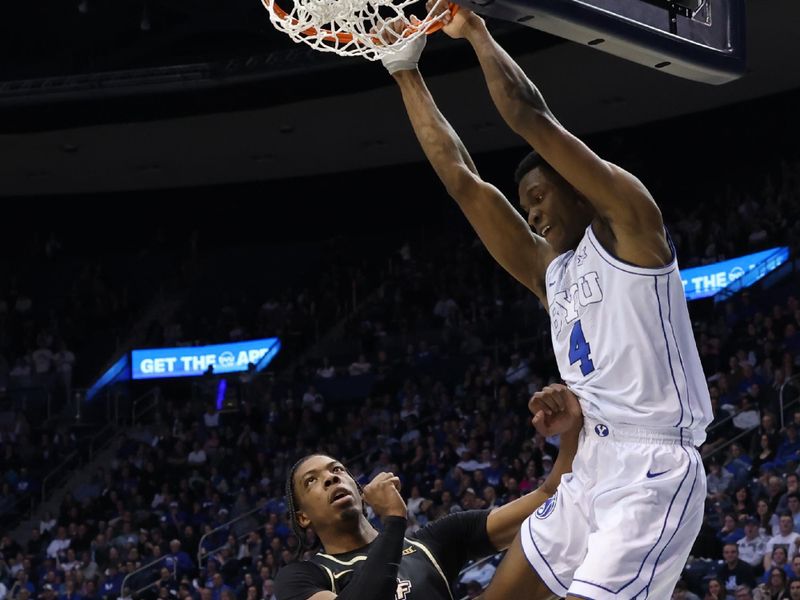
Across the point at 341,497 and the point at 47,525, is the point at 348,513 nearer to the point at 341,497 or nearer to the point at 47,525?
the point at 341,497

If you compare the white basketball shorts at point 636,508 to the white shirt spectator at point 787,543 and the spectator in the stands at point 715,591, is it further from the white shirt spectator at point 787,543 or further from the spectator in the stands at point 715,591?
the white shirt spectator at point 787,543

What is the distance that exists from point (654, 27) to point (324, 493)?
1898mm

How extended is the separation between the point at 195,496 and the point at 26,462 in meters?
3.61

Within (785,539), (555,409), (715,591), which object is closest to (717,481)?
(785,539)

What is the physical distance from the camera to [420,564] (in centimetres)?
429

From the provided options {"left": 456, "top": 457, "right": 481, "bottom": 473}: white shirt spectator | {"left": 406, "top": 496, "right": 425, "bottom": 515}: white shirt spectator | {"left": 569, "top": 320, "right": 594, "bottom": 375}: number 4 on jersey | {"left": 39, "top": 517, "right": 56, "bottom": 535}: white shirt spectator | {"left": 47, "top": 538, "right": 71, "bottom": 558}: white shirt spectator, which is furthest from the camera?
{"left": 39, "top": 517, "right": 56, "bottom": 535}: white shirt spectator

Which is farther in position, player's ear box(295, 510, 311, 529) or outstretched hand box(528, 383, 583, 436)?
player's ear box(295, 510, 311, 529)

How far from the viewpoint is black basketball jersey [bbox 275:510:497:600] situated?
412 centimetres

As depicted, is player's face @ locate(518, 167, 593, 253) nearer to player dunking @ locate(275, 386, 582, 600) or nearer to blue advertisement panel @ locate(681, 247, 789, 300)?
player dunking @ locate(275, 386, 582, 600)

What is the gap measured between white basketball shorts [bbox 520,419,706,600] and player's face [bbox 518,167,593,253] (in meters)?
0.58

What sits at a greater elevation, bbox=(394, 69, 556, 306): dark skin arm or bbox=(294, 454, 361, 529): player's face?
bbox=(394, 69, 556, 306): dark skin arm

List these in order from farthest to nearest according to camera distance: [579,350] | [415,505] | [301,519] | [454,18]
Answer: [415,505]
[301,519]
[454,18]
[579,350]

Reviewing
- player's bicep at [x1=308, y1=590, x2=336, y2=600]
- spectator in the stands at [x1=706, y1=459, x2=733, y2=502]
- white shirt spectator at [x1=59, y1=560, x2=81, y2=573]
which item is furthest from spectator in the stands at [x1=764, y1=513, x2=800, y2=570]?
white shirt spectator at [x1=59, y1=560, x2=81, y2=573]

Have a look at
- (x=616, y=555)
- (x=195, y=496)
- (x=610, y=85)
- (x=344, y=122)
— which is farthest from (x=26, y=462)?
(x=616, y=555)
